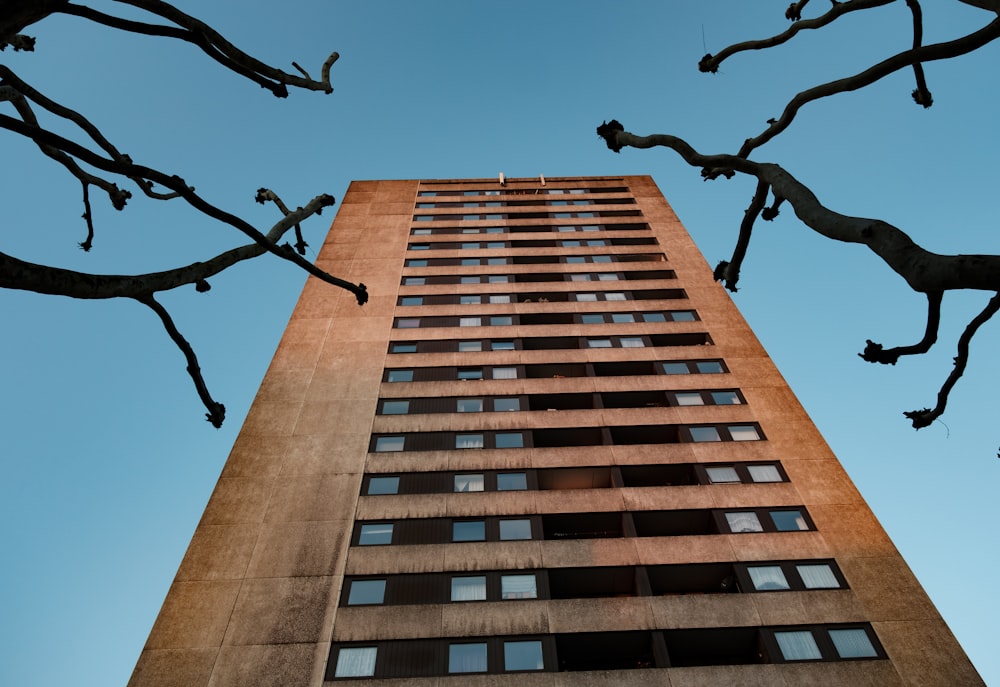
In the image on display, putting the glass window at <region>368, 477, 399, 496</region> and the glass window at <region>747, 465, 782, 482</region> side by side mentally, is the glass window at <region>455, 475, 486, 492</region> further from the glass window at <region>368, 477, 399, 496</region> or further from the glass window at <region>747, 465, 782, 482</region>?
the glass window at <region>747, 465, 782, 482</region>

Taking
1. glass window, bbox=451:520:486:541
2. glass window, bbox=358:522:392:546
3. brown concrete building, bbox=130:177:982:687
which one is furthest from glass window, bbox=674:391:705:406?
glass window, bbox=358:522:392:546

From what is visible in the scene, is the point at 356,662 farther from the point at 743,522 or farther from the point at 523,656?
the point at 743,522

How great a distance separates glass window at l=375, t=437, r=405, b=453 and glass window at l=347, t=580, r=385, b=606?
6969 millimetres

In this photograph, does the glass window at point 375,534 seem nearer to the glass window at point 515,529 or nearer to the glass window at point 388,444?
the glass window at point 388,444

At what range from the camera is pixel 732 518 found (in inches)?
1020

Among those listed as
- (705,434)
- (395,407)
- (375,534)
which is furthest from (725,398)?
(375,534)

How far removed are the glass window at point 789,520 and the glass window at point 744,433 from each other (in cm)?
454

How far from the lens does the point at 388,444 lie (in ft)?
96.4

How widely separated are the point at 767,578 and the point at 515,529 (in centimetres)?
1004

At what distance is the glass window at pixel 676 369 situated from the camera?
112ft

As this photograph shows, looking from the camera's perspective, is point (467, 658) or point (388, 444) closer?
point (467, 658)

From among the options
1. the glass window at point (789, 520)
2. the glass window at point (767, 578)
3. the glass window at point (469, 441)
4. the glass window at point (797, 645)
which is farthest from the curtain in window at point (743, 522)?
the glass window at point (469, 441)

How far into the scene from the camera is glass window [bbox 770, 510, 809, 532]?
2544 cm

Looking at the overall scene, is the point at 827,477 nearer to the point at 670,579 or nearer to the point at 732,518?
the point at 732,518
